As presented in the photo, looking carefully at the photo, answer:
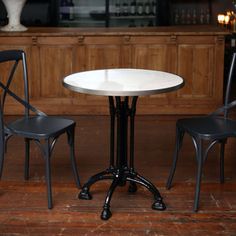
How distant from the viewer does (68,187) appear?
386 cm

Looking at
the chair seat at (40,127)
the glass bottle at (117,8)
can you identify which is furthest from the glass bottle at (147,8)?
the chair seat at (40,127)

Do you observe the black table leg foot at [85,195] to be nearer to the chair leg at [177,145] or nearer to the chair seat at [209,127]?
the chair leg at [177,145]

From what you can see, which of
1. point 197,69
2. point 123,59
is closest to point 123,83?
point 123,59

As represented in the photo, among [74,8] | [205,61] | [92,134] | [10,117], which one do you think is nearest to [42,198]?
[92,134]

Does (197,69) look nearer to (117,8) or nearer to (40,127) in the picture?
(40,127)

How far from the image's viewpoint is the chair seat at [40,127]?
11.5 ft

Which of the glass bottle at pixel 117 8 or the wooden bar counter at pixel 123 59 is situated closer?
the wooden bar counter at pixel 123 59

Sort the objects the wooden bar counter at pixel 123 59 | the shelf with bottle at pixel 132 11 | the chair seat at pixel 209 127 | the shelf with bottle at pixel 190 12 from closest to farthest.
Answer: the chair seat at pixel 209 127, the wooden bar counter at pixel 123 59, the shelf with bottle at pixel 132 11, the shelf with bottle at pixel 190 12

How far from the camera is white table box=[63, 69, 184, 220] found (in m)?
3.31

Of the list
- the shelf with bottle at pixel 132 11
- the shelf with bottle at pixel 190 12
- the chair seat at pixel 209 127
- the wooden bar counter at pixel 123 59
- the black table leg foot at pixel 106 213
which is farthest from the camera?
the shelf with bottle at pixel 190 12

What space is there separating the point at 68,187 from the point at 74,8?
471 centimetres

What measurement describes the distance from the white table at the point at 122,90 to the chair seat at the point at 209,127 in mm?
295

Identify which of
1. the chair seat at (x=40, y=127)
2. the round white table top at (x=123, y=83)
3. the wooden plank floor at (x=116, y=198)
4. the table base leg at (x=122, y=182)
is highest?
the round white table top at (x=123, y=83)

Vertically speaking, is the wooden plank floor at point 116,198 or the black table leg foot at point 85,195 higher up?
the black table leg foot at point 85,195
